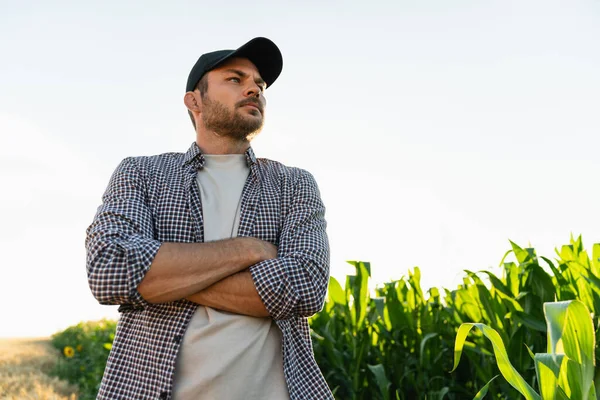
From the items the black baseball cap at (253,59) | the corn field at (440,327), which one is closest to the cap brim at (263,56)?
the black baseball cap at (253,59)

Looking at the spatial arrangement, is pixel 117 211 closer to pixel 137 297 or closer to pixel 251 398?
pixel 137 297

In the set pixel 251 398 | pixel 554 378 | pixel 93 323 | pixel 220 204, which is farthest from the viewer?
pixel 93 323

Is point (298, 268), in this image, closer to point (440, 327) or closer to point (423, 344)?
point (423, 344)

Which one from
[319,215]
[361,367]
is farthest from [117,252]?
[361,367]

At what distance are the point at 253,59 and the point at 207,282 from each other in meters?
0.82

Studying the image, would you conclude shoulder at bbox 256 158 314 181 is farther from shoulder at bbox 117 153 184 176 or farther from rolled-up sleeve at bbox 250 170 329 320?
shoulder at bbox 117 153 184 176

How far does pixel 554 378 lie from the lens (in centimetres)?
118

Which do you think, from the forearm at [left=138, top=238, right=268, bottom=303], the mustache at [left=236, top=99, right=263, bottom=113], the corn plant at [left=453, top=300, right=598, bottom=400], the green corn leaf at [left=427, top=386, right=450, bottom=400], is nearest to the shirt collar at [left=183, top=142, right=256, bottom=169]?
the mustache at [left=236, top=99, right=263, bottom=113]

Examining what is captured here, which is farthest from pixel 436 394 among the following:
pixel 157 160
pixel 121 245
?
pixel 121 245

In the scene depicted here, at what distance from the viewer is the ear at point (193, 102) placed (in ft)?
7.09

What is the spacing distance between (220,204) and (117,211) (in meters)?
0.29

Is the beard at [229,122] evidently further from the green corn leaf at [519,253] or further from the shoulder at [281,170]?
the green corn leaf at [519,253]

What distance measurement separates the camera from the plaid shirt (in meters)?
1.65

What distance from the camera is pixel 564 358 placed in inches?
46.9
